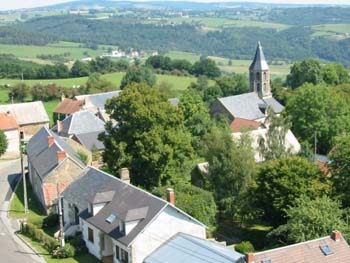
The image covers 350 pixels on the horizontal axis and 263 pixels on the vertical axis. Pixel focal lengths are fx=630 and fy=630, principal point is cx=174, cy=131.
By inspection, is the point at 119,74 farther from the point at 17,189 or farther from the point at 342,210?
the point at 342,210

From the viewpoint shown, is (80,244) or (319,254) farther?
(80,244)

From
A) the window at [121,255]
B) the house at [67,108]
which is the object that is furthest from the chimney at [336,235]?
the house at [67,108]

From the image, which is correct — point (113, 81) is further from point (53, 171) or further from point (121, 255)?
point (121, 255)

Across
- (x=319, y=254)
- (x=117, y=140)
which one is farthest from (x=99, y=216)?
(x=319, y=254)

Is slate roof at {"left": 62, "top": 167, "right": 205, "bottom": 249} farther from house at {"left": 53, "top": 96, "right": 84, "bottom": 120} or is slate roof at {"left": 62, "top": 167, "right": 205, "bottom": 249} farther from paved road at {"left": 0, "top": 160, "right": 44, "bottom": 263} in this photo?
house at {"left": 53, "top": 96, "right": 84, "bottom": 120}

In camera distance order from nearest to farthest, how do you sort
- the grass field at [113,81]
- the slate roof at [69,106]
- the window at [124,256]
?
the window at [124,256]
the slate roof at [69,106]
the grass field at [113,81]

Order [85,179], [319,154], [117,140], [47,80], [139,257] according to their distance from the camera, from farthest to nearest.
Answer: [47,80] → [319,154] → [117,140] → [85,179] → [139,257]

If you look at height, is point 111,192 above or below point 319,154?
above

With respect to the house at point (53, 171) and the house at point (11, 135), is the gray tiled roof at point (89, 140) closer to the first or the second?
the house at point (11, 135)
